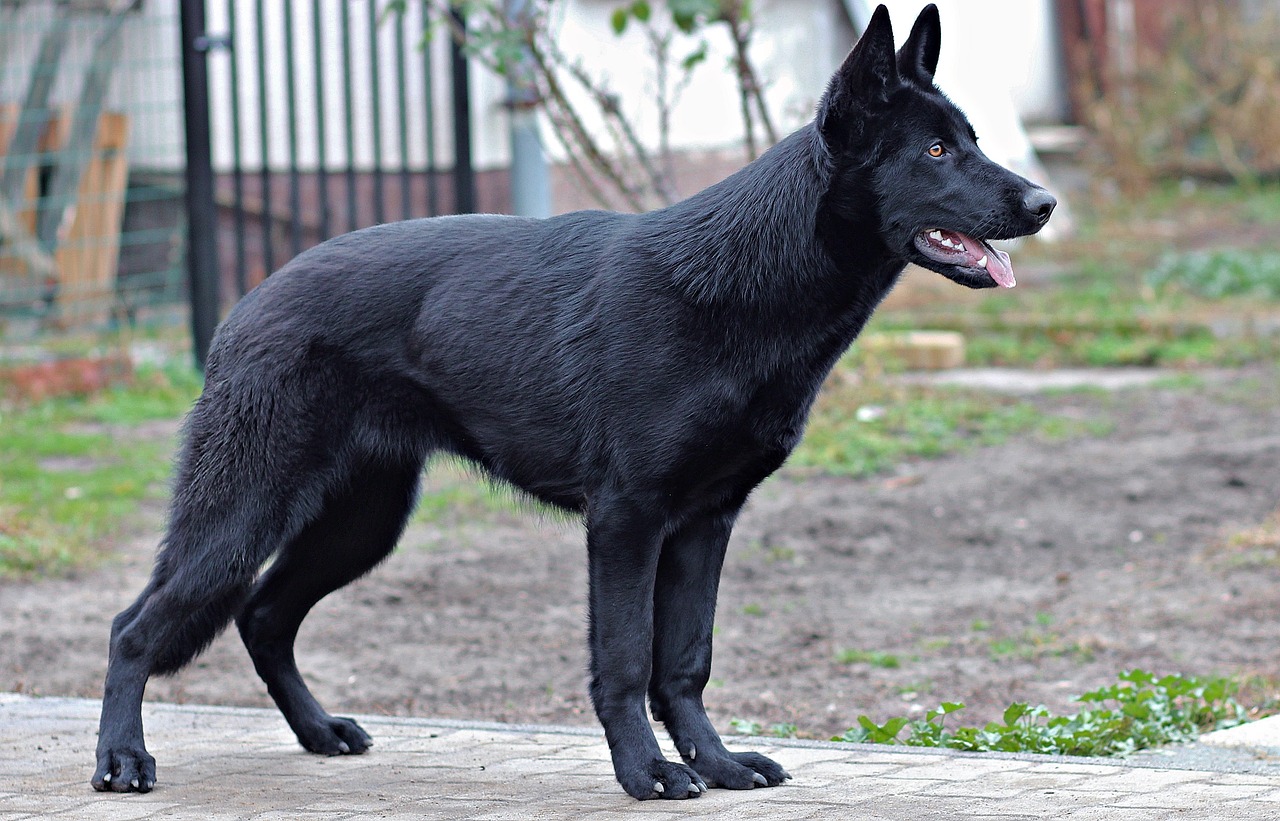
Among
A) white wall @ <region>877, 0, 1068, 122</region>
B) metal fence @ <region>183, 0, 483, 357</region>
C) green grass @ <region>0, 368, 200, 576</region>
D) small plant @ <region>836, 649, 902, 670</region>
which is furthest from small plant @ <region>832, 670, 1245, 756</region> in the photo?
white wall @ <region>877, 0, 1068, 122</region>

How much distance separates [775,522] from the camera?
7023 millimetres

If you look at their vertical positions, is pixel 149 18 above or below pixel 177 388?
above

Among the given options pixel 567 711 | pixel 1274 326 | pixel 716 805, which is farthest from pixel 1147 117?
pixel 716 805

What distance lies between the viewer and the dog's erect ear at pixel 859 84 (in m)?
3.44

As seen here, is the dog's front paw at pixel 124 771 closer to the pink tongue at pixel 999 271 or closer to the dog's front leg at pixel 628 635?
the dog's front leg at pixel 628 635

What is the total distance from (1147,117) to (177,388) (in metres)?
10.5

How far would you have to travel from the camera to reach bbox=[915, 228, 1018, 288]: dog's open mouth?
137 inches

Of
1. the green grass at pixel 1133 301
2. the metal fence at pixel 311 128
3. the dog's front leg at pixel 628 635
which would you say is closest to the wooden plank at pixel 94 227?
the metal fence at pixel 311 128

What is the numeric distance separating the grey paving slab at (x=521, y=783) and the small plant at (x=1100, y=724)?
0.19 metres

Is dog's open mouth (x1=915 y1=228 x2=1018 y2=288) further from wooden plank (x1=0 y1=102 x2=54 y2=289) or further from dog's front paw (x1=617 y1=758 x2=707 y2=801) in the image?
wooden plank (x1=0 y1=102 x2=54 y2=289)

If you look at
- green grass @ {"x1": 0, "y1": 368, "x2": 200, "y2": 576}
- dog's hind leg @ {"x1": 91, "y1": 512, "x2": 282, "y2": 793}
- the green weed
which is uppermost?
dog's hind leg @ {"x1": 91, "y1": 512, "x2": 282, "y2": 793}

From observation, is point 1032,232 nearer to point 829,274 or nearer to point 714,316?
point 829,274

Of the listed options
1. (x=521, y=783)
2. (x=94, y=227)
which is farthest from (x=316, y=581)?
(x=94, y=227)

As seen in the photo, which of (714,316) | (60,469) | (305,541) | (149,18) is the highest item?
(149,18)
